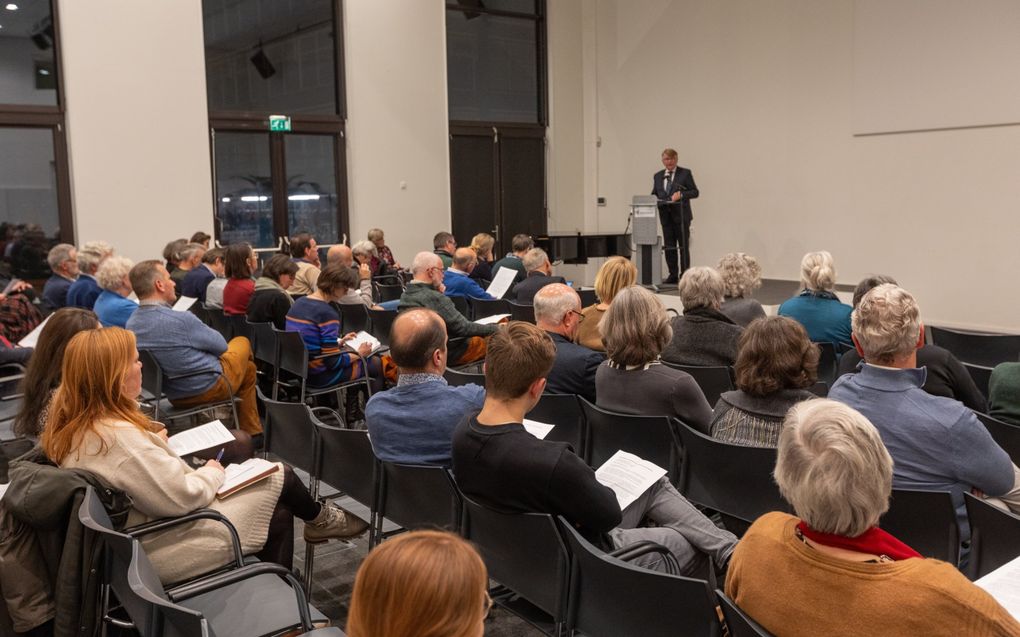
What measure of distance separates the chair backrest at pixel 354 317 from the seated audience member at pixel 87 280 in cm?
201

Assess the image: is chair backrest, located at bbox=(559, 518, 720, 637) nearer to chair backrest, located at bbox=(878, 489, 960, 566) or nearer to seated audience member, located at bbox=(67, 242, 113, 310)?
chair backrest, located at bbox=(878, 489, 960, 566)

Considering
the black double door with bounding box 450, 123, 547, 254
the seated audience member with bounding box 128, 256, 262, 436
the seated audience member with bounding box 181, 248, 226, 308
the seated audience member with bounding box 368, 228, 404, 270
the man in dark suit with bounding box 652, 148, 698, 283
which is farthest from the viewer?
the black double door with bounding box 450, 123, 547, 254

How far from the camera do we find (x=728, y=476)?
3.06m

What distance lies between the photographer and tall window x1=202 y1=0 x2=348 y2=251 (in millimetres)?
11469

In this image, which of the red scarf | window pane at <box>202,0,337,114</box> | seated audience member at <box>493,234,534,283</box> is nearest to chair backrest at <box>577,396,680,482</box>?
the red scarf

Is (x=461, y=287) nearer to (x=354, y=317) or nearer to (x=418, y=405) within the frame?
(x=354, y=317)

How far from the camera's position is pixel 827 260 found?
5.21 meters

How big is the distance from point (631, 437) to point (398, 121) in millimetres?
9814

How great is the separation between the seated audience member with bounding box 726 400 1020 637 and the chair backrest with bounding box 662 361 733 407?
2.39 meters

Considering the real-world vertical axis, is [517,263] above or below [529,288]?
above

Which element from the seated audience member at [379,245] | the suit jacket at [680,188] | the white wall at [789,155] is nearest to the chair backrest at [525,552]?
the seated audience member at [379,245]

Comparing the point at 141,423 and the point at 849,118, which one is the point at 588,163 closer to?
the point at 849,118

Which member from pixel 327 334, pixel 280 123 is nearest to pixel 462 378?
pixel 327 334

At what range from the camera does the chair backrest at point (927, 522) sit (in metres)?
2.49
